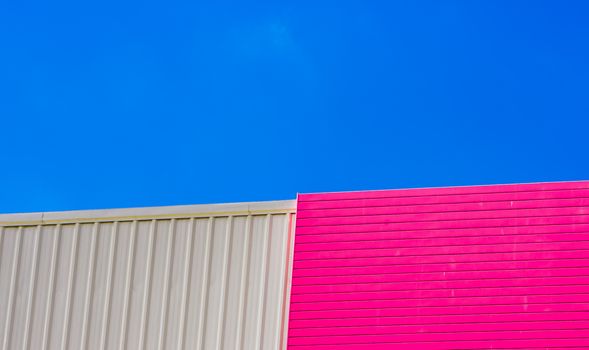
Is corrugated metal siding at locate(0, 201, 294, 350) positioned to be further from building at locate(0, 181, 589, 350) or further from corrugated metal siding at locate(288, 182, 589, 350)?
corrugated metal siding at locate(288, 182, 589, 350)

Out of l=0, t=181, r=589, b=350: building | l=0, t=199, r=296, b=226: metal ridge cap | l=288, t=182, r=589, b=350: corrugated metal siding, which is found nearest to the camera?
l=288, t=182, r=589, b=350: corrugated metal siding

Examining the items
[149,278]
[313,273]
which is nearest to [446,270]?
[313,273]

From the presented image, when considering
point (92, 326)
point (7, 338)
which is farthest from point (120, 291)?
point (7, 338)

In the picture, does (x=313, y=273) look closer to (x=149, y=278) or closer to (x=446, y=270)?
(x=446, y=270)

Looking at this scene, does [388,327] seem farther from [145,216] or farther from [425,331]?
[145,216]

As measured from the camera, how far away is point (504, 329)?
19.6m

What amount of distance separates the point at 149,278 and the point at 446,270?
520cm

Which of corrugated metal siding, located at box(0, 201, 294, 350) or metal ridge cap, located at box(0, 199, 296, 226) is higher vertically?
metal ridge cap, located at box(0, 199, 296, 226)

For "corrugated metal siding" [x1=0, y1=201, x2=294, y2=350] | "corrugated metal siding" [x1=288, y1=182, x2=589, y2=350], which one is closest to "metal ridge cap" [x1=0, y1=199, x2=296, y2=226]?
"corrugated metal siding" [x1=0, y1=201, x2=294, y2=350]

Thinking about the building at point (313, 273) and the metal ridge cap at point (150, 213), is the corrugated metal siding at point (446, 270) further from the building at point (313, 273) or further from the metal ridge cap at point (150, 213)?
the metal ridge cap at point (150, 213)

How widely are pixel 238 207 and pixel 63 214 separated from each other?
3.37 meters

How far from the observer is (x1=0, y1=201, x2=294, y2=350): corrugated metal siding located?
69.6 feet

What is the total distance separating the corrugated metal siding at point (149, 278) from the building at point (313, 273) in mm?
24

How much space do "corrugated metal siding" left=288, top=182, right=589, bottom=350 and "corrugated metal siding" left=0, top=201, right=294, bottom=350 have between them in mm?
768
